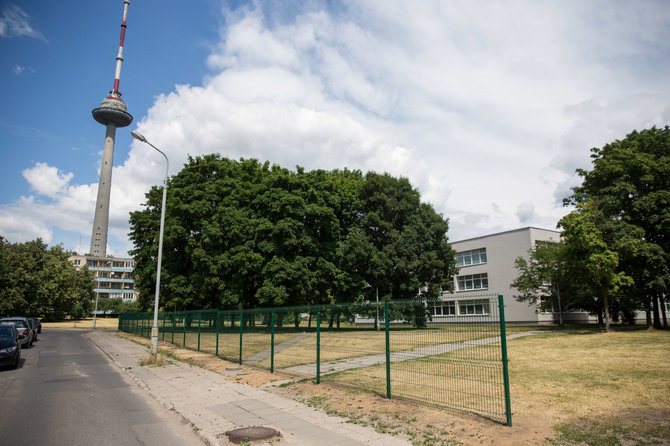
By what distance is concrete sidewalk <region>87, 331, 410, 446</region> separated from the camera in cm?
647

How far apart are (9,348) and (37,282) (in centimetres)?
6098

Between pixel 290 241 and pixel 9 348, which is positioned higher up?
pixel 290 241

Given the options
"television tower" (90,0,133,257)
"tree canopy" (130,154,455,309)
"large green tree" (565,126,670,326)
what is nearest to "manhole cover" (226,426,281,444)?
"tree canopy" (130,154,455,309)

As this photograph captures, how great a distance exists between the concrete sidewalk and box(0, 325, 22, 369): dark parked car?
5370 millimetres

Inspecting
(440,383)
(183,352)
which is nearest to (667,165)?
(440,383)

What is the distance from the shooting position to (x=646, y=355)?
15.5m

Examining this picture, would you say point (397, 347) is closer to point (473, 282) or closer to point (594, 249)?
point (594, 249)

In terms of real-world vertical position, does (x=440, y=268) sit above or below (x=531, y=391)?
above

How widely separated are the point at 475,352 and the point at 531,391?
10.9 feet

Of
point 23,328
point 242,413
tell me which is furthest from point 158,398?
point 23,328

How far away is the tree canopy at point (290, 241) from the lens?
33.4m

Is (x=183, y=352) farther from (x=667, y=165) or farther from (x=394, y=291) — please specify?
(x=667, y=165)

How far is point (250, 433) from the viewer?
6.69 metres

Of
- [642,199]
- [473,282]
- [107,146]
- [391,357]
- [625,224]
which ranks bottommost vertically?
[391,357]
